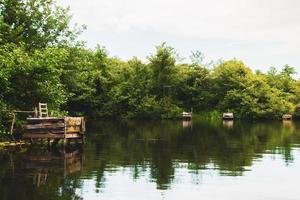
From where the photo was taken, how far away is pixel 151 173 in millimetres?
20828

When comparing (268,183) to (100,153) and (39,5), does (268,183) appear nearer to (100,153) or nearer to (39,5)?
(100,153)

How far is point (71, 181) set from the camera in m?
18.3

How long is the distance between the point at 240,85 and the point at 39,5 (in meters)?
56.2

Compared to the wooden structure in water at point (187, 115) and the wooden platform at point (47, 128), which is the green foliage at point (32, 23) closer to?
the wooden platform at point (47, 128)

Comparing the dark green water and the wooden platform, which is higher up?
the wooden platform

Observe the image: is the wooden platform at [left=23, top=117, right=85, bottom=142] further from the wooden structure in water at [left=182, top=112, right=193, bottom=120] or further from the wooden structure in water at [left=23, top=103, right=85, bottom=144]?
the wooden structure in water at [left=182, top=112, right=193, bottom=120]

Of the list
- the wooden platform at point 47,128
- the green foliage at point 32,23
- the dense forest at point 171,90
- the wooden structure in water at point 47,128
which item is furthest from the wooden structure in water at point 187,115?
the wooden platform at point 47,128

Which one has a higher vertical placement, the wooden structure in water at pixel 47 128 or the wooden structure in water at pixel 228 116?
the wooden structure in water at pixel 228 116

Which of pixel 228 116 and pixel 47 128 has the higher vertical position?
pixel 228 116

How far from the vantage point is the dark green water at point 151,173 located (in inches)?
645

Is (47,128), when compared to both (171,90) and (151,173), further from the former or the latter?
(171,90)

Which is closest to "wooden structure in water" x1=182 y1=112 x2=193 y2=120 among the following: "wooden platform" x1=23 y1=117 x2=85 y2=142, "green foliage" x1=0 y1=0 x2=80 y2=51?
"green foliage" x1=0 y1=0 x2=80 y2=51

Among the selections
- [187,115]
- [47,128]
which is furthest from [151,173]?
[187,115]

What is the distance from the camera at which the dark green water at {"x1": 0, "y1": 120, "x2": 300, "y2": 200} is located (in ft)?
53.7
